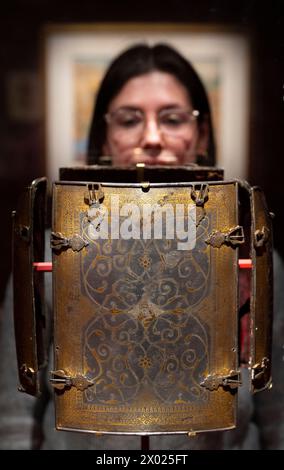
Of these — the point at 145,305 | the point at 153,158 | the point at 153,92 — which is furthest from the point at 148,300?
the point at 153,92

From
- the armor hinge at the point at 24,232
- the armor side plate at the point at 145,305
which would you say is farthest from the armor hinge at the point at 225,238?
the armor hinge at the point at 24,232

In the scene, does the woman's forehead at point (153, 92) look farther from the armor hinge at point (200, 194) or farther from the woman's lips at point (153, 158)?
the armor hinge at point (200, 194)

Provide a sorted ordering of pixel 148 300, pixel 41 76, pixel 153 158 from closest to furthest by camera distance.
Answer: pixel 148 300 < pixel 153 158 < pixel 41 76

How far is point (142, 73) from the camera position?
1.31m

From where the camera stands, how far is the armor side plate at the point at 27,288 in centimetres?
100

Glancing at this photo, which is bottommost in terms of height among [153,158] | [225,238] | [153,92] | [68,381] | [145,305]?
[68,381]

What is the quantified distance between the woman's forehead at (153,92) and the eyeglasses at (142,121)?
1 cm

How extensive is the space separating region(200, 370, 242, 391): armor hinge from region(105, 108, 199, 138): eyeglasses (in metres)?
0.53

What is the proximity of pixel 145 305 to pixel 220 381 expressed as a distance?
0.56 feet

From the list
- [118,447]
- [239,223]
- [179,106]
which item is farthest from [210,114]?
[118,447]

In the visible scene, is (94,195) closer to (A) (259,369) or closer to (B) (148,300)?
(B) (148,300)
